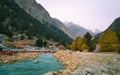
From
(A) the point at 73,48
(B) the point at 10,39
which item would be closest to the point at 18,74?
(A) the point at 73,48

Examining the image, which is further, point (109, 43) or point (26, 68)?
point (109, 43)

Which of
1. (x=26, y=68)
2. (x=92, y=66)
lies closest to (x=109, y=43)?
(x=26, y=68)

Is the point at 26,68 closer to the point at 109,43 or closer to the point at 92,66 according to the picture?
the point at 92,66

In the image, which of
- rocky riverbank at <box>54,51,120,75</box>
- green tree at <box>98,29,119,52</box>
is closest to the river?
rocky riverbank at <box>54,51,120,75</box>

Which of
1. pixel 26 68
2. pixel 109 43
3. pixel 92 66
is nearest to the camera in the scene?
pixel 92 66

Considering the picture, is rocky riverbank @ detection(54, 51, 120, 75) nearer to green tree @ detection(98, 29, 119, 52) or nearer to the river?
the river

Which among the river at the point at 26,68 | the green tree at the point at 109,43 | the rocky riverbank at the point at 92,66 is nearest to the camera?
the rocky riverbank at the point at 92,66

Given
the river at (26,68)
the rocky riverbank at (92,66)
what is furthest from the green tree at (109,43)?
the river at (26,68)

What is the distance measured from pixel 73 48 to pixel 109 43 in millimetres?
48344

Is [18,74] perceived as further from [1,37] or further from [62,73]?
[1,37]

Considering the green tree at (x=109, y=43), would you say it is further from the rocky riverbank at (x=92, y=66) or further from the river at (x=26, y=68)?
the river at (x=26, y=68)

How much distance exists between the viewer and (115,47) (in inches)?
3826

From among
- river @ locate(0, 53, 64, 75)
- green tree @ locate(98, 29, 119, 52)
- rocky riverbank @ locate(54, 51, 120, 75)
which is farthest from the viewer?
green tree @ locate(98, 29, 119, 52)

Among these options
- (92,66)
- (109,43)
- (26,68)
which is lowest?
(26,68)
